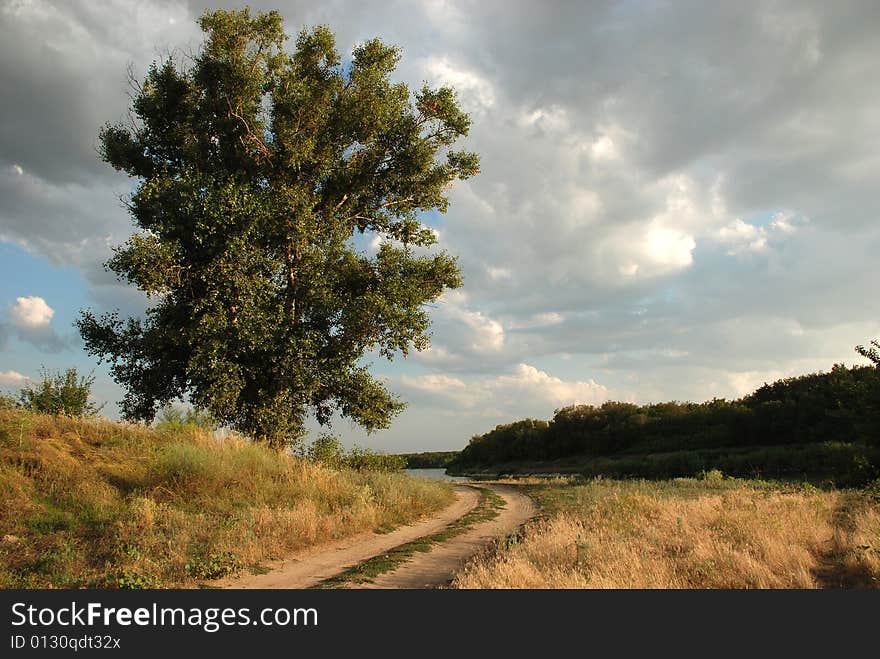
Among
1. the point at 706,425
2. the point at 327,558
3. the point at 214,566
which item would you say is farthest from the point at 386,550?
the point at 706,425

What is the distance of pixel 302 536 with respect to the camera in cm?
1295

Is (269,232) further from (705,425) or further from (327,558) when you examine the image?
(705,425)

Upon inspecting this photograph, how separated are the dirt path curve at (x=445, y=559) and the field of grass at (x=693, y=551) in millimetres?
663

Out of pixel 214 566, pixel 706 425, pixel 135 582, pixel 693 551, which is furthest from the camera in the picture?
pixel 706 425

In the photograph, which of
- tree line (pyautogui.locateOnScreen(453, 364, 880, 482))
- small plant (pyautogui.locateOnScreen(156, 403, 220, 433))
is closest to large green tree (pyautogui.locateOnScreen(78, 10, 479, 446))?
small plant (pyautogui.locateOnScreen(156, 403, 220, 433))

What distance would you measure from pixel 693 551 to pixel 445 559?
5049 mm

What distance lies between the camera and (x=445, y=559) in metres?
12.0

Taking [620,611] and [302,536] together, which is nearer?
[620,611]

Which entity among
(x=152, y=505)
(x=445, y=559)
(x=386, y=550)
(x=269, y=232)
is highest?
(x=269, y=232)

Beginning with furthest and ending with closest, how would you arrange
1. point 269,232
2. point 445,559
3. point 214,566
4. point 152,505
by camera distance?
point 269,232
point 152,505
point 445,559
point 214,566

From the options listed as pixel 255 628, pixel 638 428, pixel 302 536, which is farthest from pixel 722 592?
pixel 638 428

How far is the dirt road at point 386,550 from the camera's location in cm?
984

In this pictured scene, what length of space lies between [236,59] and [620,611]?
873 inches

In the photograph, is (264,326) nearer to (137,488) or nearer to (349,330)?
(349,330)
